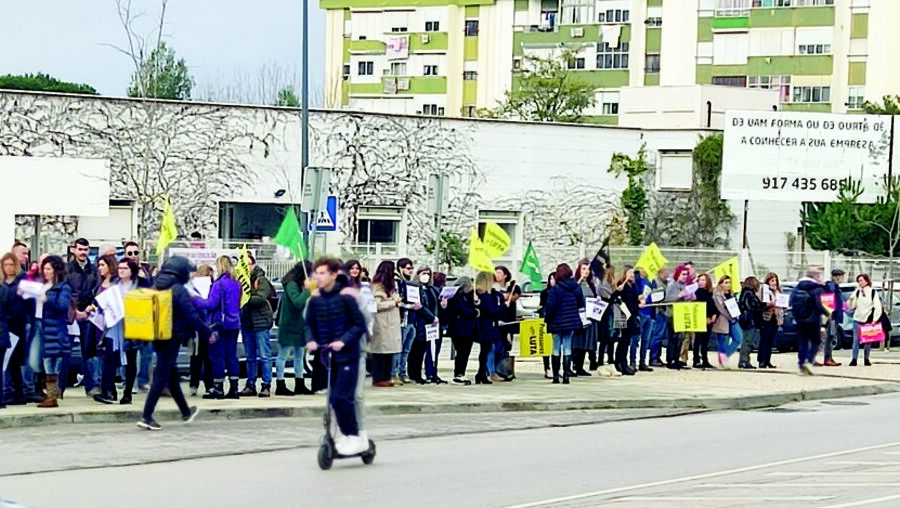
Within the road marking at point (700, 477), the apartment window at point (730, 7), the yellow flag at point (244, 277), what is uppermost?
the apartment window at point (730, 7)

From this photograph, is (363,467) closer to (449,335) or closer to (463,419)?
(463,419)

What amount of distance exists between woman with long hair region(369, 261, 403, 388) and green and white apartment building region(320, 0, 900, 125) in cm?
4355

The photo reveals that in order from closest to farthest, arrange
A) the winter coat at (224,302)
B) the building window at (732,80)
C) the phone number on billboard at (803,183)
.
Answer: the winter coat at (224,302), the phone number on billboard at (803,183), the building window at (732,80)

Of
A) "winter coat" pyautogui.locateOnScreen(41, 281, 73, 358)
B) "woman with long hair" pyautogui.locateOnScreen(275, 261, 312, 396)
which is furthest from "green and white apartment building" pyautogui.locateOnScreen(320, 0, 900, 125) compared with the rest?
"winter coat" pyautogui.locateOnScreen(41, 281, 73, 358)

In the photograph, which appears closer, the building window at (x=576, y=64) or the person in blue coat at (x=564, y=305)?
the person in blue coat at (x=564, y=305)

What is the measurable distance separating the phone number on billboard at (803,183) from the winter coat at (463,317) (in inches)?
978

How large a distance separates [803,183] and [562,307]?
81.3ft

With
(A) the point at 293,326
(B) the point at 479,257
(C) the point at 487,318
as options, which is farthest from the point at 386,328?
(B) the point at 479,257

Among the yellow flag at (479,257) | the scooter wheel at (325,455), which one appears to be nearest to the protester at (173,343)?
the scooter wheel at (325,455)

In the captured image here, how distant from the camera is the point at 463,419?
18609 millimetres

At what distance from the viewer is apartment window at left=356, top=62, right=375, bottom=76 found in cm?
8844

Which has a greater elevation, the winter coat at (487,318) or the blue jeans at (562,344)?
the winter coat at (487,318)

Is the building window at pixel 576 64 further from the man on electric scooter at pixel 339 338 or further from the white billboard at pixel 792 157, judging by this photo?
the man on electric scooter at pixel 339 338

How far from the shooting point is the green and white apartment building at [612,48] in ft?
245
